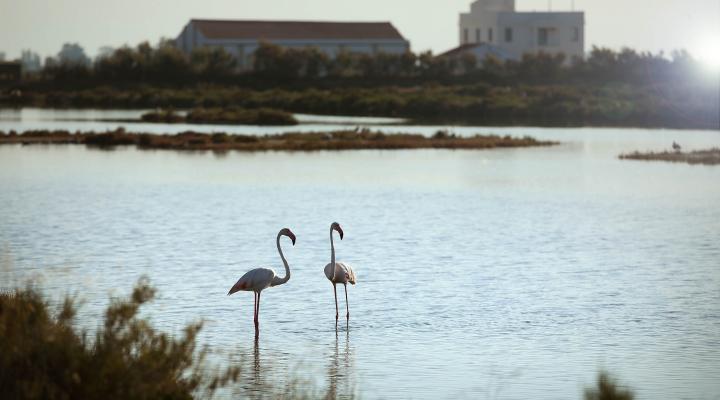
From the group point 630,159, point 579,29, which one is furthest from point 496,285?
point 579,29

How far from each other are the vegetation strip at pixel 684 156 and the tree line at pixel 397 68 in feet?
196

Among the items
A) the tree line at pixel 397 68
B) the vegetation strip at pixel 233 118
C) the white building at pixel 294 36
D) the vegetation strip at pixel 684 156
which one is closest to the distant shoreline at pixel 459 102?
the vegetation strip at pixel 233 118

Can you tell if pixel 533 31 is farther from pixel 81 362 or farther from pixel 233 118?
pixel 81 362

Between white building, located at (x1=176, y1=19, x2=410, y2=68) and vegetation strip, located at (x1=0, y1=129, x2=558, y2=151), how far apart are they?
61.7 meters

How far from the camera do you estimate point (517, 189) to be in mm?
41844

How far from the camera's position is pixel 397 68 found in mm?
119812

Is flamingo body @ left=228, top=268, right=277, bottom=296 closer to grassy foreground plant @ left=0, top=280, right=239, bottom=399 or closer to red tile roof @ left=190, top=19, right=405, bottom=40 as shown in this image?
grassy foreground plant @ left=0, top=280, right=239, bottom=399

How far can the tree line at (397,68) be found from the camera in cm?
11569

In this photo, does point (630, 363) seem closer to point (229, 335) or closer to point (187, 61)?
point (229, 335)

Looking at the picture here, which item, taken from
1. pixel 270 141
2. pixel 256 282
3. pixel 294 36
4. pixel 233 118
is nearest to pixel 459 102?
pixel 233 118

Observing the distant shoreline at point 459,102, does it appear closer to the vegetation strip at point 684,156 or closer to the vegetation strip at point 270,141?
the vegetation strip at point 270,141

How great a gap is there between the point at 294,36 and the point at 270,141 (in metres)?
71.1

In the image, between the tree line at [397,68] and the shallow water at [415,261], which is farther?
the tree line at [397,68]

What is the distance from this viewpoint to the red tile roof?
126 metres
